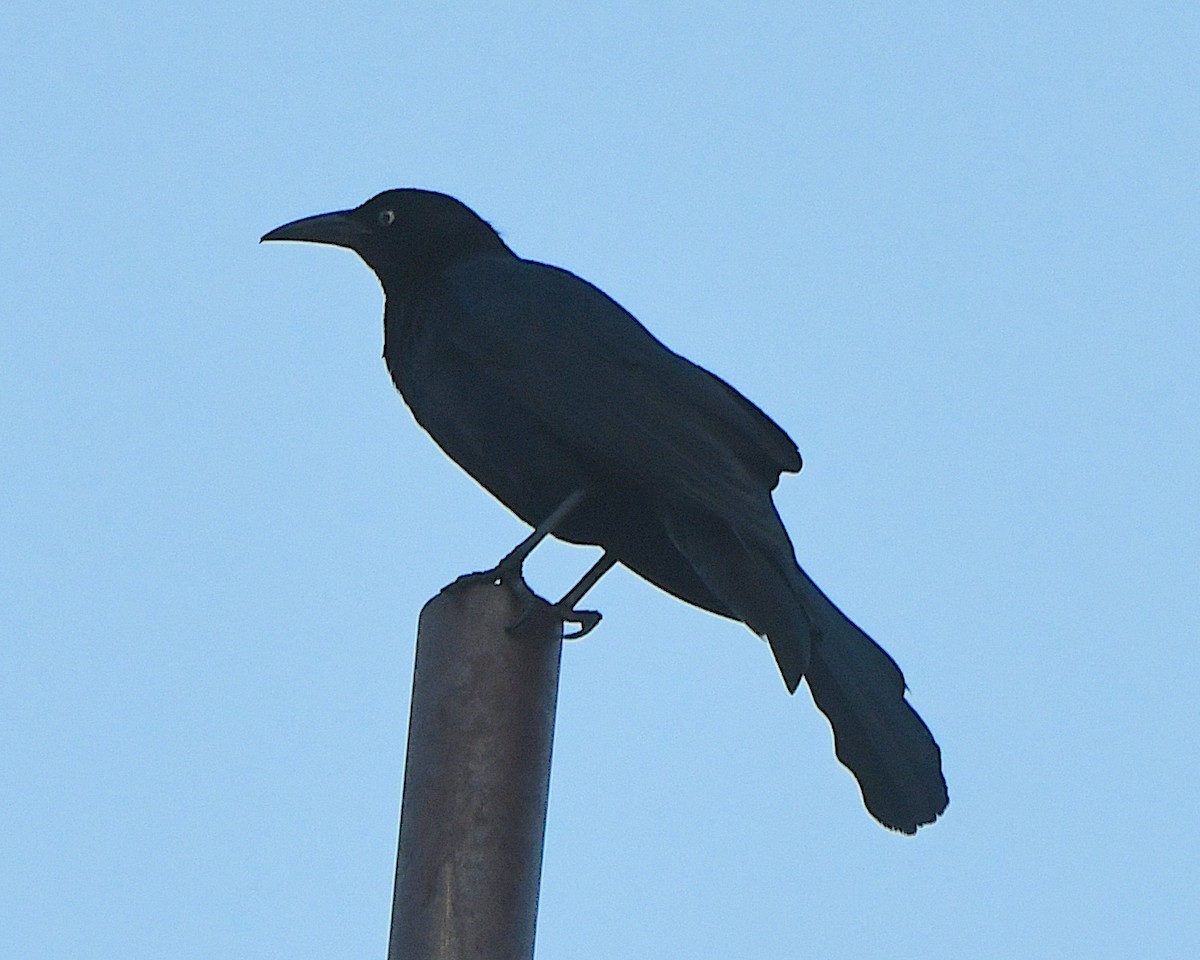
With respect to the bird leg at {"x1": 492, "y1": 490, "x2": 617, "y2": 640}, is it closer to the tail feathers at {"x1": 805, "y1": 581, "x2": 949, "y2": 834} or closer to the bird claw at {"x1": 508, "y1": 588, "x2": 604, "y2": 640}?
the bird claw at {"x1": 508, "y1": 588, "x2": 604, "y2": 640}

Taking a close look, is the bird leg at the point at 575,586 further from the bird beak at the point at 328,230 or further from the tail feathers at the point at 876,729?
the bird beak at the point at 328,230

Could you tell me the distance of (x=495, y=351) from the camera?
175 inches

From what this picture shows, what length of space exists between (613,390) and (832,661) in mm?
881

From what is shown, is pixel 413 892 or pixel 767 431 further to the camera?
pixel 767 431

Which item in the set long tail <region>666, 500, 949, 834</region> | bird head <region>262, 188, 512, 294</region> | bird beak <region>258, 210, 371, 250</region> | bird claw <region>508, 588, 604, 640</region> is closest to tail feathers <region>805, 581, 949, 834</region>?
long tail <region>666, 500, 949, 834</region>

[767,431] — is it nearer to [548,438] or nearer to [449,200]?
[548,438]

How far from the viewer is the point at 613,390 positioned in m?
4.31

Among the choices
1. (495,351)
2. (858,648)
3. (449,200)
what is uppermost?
(449,200)

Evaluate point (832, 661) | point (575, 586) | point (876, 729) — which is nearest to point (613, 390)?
point (575, 586)

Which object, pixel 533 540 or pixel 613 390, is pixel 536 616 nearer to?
pixel 533 540

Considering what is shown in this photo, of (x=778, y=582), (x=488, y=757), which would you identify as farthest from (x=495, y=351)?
(x=488, y=757)

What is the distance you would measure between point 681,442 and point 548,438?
12.1 inches

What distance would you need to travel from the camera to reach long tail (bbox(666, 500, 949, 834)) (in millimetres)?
3525

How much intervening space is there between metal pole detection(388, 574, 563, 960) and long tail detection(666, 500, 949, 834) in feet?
3.12
